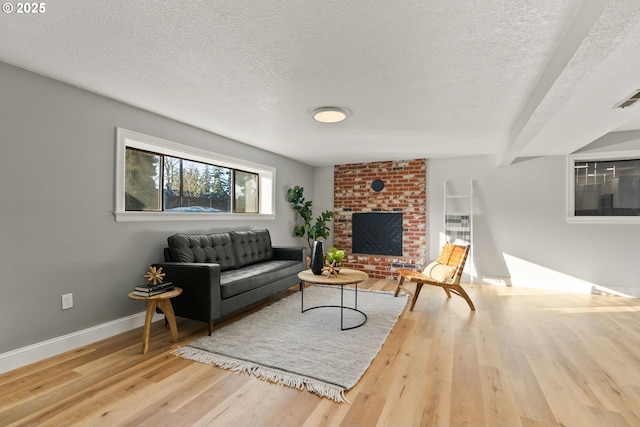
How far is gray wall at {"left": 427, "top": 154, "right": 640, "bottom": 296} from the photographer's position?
427 centimetres

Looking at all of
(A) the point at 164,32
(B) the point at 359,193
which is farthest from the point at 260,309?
(B) the point at 359,193

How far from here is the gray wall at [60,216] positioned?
2189 mm

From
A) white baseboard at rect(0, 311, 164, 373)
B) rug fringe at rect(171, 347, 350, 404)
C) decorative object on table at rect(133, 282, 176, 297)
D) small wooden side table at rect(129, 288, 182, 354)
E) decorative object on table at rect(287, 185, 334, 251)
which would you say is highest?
decorative object on table at rect(287, 185, 334, 251)

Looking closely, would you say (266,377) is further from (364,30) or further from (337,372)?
(364,30)

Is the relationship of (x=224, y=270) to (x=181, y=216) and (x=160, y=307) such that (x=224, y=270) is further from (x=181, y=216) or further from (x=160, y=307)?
(x=160, y=307)

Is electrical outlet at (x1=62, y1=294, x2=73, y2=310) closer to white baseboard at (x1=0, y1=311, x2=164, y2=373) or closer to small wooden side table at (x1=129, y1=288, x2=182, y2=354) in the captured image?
white baseboard at (x1=0, y1=311, x2=164, y2=373)

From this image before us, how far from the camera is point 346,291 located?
4.48 meters

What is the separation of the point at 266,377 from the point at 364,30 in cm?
233

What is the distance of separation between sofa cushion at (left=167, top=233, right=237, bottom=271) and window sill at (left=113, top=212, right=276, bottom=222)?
0.93 ft

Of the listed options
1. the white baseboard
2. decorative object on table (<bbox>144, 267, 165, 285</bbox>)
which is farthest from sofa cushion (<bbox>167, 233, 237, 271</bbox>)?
the white baseboard

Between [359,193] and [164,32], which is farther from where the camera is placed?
[359,193]

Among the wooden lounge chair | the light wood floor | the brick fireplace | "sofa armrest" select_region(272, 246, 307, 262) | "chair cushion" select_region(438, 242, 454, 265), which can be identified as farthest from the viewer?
the brick fireplace

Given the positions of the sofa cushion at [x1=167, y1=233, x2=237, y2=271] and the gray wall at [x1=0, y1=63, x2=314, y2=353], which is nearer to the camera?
the gray wall at [x1=0, y1=63, x2=314, y2=353]

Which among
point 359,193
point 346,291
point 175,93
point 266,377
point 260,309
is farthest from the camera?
point 359,193
